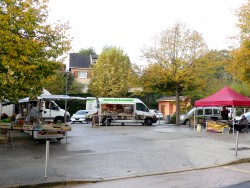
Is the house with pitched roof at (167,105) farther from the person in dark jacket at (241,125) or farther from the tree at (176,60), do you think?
the person in dark jacket at (241,125)

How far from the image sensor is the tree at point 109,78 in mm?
48406

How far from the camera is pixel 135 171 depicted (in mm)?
10219


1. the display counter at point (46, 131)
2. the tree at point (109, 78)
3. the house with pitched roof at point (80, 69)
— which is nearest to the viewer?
the display counter at point (46, 131)

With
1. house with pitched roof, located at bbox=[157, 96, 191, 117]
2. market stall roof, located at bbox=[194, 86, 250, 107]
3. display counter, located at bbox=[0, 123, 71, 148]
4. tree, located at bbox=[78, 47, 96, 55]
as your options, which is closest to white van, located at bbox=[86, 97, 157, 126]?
market stall roof, located at bbox=[194, 86, 250, 107]

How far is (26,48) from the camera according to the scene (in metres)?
12.1

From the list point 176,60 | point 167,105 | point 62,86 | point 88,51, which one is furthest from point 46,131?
point 88,51

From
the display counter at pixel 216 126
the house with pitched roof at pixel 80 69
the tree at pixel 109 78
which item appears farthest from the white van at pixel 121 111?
the house with pitched roof at pixel 80 69

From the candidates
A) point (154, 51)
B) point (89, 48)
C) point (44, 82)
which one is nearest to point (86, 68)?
point (89, 48)

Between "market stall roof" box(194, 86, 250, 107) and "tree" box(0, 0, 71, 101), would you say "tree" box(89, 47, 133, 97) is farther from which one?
"tree" box(0, 0, 71, 101)

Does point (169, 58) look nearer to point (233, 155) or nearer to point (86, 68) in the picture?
point (233, 155)

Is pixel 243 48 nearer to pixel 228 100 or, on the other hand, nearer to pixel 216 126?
pixel 228 100

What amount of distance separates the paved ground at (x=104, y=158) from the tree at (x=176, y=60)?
50.0 ft

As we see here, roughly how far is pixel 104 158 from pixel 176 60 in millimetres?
21274

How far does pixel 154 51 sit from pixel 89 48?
6206cm
